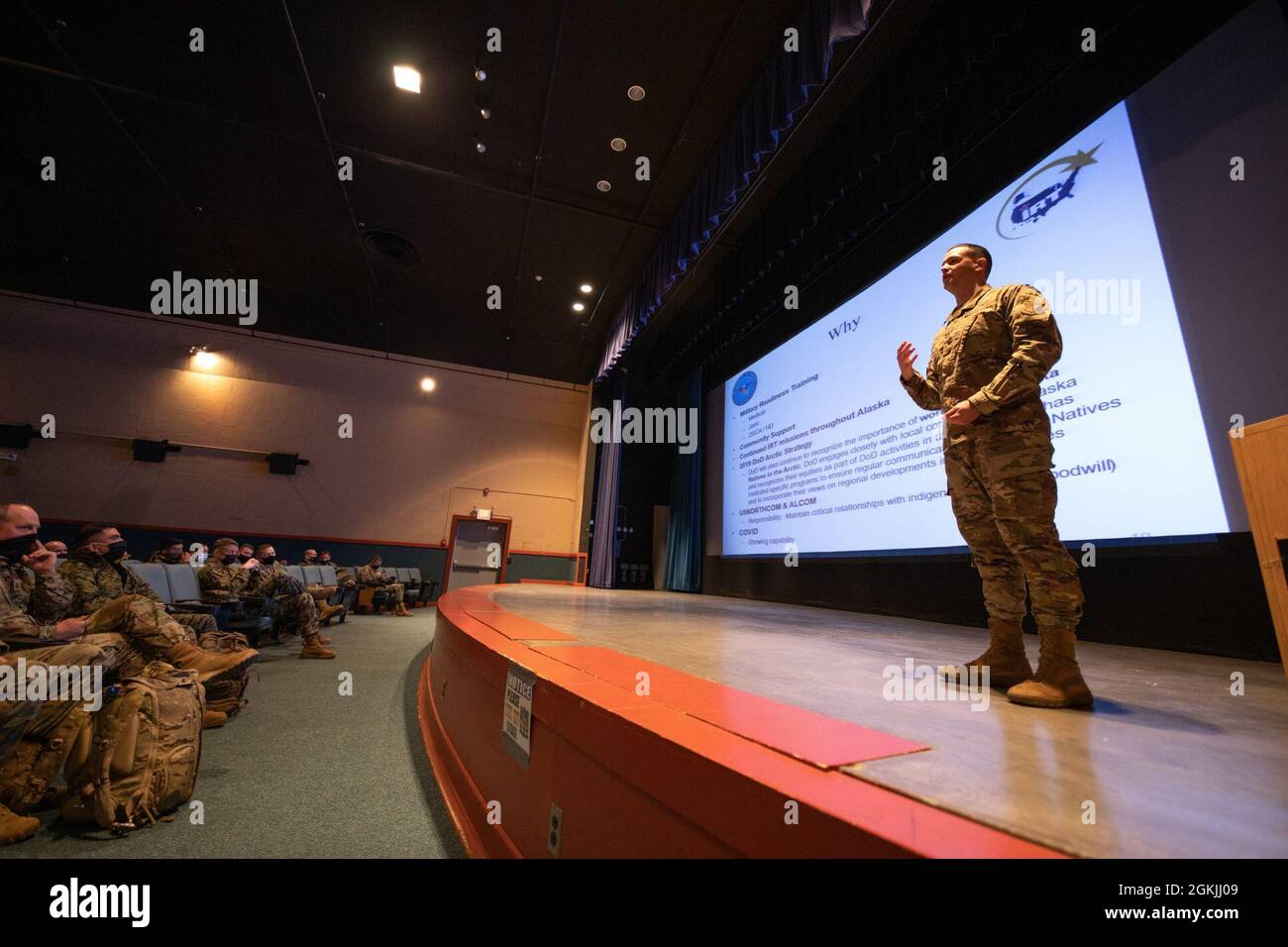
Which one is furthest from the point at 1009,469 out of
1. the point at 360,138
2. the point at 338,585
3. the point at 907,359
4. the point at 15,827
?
the point at 338,585

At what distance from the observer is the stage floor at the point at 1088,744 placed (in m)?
0.53

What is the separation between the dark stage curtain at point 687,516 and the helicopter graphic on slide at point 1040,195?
4.20 metres

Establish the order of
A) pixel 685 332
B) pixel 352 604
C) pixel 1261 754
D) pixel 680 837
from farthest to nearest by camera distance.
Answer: pixel 352 604, pixel 685 332, pixel 1261 754, pixel 680 837

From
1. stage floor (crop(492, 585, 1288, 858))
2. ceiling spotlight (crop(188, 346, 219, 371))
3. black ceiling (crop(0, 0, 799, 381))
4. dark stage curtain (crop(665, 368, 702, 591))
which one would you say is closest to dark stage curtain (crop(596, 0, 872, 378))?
black ceiling (crop(0, 0, 799, 381))

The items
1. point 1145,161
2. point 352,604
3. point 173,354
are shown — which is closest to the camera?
point 1145,161

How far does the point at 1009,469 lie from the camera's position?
3.86 ft

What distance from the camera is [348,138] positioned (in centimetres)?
443

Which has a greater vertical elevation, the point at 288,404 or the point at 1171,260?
the point at 288,404

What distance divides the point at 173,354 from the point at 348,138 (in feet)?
19.6

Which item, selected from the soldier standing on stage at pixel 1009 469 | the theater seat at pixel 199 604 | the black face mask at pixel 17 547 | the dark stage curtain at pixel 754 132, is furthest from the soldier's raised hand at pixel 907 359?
the theater seat at pixel 199 604

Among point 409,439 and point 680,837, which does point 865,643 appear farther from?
point 409,439

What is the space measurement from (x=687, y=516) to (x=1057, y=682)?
5591 millimetres
